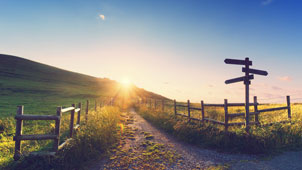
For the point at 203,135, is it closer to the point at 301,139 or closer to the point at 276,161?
the point at 276,161

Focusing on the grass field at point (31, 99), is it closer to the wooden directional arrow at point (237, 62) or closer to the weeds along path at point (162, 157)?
the weeds along path at point (162, 157)

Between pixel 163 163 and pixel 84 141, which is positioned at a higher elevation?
pixel 84 141

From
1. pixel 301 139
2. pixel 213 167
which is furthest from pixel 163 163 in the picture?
pixel 301 139

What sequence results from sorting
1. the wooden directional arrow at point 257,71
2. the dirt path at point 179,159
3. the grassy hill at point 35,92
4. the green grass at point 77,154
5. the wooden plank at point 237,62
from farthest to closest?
the grassy hill at point 35,92, the wooden directional arrow at point 257,71, the wooden plank at point 237,62, the dirt path at point 179,159, the green grass at point 77,154

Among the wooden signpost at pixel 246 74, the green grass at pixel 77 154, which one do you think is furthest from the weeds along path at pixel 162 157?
the wooden signpost at pixel 246 74

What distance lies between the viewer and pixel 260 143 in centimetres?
710

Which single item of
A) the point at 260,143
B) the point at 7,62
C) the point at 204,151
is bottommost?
the point at 204,151

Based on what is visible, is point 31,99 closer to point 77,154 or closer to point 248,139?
point 77,154

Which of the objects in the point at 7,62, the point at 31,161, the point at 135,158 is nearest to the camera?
the point at 31,161

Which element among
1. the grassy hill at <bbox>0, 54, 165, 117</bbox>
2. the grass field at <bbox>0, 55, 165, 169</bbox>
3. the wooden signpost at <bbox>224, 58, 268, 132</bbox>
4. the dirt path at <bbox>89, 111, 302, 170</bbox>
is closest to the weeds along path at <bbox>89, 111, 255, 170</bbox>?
the dirt path at <bbox>89, 111, 302, 170</bbox>

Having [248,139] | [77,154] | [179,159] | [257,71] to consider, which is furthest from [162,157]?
[257,71]

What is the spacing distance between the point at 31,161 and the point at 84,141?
1.82 meters

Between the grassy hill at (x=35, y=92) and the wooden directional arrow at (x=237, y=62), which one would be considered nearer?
the wooden directional arrow at (x=237, y=62)

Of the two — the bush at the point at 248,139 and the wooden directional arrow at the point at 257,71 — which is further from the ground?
the wooden directional arrow at the point at 257,71
